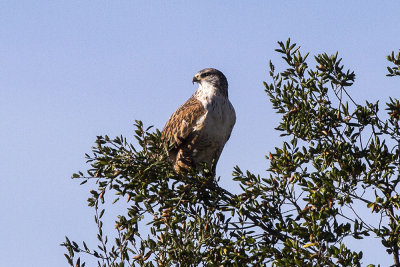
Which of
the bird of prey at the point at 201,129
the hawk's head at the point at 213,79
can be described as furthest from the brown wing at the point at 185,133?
the hawk's head at the point at 213,79

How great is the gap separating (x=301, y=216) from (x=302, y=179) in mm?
376

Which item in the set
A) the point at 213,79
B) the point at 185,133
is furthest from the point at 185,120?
the point at 213,79

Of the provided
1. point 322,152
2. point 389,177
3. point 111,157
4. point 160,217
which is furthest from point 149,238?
point 389,177

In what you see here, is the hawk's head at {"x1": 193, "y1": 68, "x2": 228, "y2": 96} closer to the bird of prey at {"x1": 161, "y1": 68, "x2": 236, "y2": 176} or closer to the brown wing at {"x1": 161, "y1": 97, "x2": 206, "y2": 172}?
the bird of prey at {"x1": 161, "y1": 68, "x2": 236, "y2": 176}

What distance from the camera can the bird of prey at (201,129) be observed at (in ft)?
28.7

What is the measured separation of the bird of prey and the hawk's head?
6.9 inches

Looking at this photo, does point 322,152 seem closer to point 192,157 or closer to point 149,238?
point 149,238

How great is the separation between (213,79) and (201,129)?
1.01 meters

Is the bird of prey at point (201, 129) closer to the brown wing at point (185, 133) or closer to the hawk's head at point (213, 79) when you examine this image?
the brown wing at point (185, 133)

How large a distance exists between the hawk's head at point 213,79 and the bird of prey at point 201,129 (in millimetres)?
175

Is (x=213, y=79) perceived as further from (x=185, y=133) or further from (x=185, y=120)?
(x=185, y=133)

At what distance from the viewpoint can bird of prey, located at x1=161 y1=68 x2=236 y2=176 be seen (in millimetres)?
8734

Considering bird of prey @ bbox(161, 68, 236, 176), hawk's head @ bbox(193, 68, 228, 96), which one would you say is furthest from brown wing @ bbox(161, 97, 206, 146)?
Answer: hawk's head @ bbox(193, 68, 228, 96)

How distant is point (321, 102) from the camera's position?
22.2 ft
